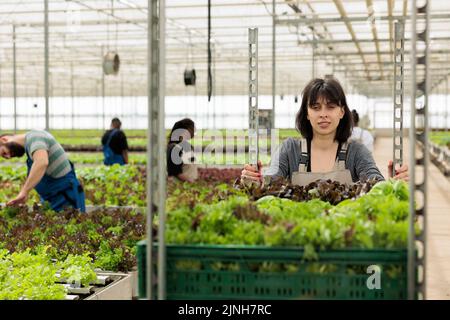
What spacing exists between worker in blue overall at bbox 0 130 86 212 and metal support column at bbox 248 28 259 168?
6.20ft

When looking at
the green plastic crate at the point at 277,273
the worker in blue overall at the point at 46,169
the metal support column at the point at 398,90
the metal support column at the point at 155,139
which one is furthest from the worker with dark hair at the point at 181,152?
the green plastic crate at the point at 277,273

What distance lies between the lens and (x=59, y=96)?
44.3 m

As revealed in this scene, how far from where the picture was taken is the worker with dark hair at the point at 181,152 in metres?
7.46

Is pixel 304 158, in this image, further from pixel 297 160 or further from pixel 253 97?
pixel 253 97

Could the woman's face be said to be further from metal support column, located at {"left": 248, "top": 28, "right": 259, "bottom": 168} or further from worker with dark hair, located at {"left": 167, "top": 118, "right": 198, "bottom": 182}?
worker with dark hair, located at {"left": 167, "top": 118, "right": 198, "bottom": 182}

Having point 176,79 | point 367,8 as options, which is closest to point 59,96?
point 176,79

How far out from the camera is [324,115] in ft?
10.9

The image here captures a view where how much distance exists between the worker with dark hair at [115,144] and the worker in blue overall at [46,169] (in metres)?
5.09

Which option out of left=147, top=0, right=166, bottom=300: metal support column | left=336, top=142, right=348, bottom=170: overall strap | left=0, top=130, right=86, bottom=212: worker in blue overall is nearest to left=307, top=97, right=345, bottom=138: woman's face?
left=336, top=142, right=348, bottom=170: overall strap

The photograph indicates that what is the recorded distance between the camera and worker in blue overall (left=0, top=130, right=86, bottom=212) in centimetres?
545

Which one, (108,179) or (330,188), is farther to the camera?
(108,179)

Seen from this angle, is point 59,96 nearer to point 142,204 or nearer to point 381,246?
point 142,204

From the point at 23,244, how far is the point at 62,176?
1.26 metres

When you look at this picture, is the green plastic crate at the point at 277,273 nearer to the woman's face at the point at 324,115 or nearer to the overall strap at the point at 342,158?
the woman's face at the point at 324,115
